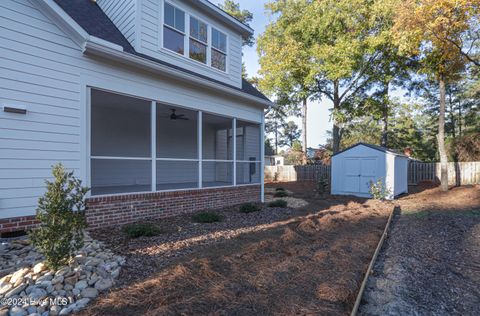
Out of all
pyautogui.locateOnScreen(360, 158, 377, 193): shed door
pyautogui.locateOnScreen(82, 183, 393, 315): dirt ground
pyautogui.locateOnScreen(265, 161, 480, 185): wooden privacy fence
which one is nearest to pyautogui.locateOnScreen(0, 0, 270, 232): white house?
pyautogui.locateOnScreen(82, 183, 393, 315): dirt ground

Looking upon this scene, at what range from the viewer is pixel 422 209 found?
8.12 meters

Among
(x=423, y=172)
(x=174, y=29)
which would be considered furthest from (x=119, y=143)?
(x=423, y=172)

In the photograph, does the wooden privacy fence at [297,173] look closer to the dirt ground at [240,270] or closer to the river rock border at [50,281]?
the dirt ground at [240,270]

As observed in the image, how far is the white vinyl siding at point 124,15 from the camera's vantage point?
246 inches

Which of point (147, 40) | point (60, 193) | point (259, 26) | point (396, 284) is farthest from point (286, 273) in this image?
point (259, 26)

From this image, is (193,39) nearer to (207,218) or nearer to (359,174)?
(207,218)

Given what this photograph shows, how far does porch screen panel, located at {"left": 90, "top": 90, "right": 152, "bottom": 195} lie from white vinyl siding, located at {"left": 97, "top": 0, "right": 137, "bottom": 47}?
1976mm

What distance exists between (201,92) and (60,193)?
4815 mm

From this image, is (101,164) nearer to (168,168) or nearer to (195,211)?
(168,168)

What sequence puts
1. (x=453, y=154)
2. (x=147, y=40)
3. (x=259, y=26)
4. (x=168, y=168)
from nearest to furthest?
(x=147, y=40), (x=168, y=168), (x=453, y=154), (x=259, y=26)

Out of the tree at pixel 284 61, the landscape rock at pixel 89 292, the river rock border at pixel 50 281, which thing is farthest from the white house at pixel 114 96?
the tree at pixel 284 61

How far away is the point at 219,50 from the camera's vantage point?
804cm

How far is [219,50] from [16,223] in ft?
21.8

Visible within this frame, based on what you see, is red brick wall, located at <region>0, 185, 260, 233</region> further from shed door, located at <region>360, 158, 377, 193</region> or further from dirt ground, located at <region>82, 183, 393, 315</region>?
shed door, located at <region>360, 158, 377, 193</region>
